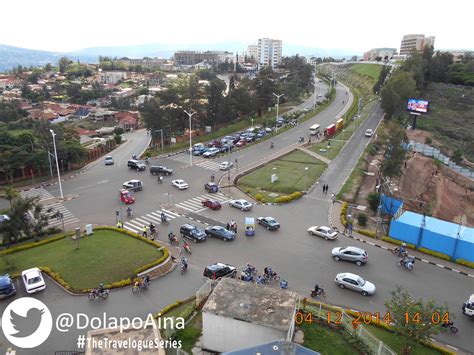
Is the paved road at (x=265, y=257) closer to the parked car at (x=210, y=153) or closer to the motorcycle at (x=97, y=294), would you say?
the motorcycle at (x=97, y=294)


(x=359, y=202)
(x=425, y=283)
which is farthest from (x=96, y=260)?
(x=359, y=202)

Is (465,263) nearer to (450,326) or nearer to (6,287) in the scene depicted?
(450,326)

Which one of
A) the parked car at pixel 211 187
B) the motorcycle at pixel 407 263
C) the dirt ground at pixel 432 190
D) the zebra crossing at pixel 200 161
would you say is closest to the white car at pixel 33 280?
the parked car at pixel 211 187

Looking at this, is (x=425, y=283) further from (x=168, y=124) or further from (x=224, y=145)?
(x=168, y=124)

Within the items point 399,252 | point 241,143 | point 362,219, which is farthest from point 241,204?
point 241,143

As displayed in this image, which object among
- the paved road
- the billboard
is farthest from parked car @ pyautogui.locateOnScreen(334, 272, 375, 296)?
the billboard

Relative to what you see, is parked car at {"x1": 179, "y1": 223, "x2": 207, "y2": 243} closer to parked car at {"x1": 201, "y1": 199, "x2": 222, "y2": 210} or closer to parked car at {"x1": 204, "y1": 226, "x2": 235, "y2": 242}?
parked car at {"x1": 204, "y1": 226, "x2": 235, "y2": 242}
